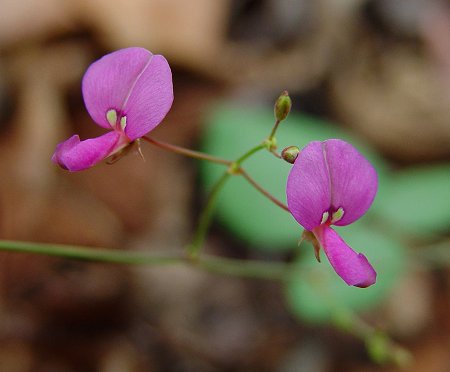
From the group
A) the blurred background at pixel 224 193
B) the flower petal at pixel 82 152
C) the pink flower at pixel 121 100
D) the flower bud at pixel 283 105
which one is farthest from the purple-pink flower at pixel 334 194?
the blurred background at pixel 224 193

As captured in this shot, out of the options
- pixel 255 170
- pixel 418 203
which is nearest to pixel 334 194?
pixel 255 170

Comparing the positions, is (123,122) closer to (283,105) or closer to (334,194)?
(283,105)

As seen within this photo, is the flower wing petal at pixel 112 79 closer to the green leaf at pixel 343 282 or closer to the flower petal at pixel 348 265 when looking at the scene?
the flower petal at pixel 348 265

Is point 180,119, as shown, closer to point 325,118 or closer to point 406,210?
point 325,118

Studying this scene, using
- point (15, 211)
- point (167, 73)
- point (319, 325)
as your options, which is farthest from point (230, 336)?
point (167, 73)

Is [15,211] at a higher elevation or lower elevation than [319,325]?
lower

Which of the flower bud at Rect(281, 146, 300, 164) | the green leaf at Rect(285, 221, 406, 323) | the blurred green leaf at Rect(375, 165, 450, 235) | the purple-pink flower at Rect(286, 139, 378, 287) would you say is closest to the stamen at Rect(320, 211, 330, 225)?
the purple-pink flower at Rect(286, 139, 378, 287)
